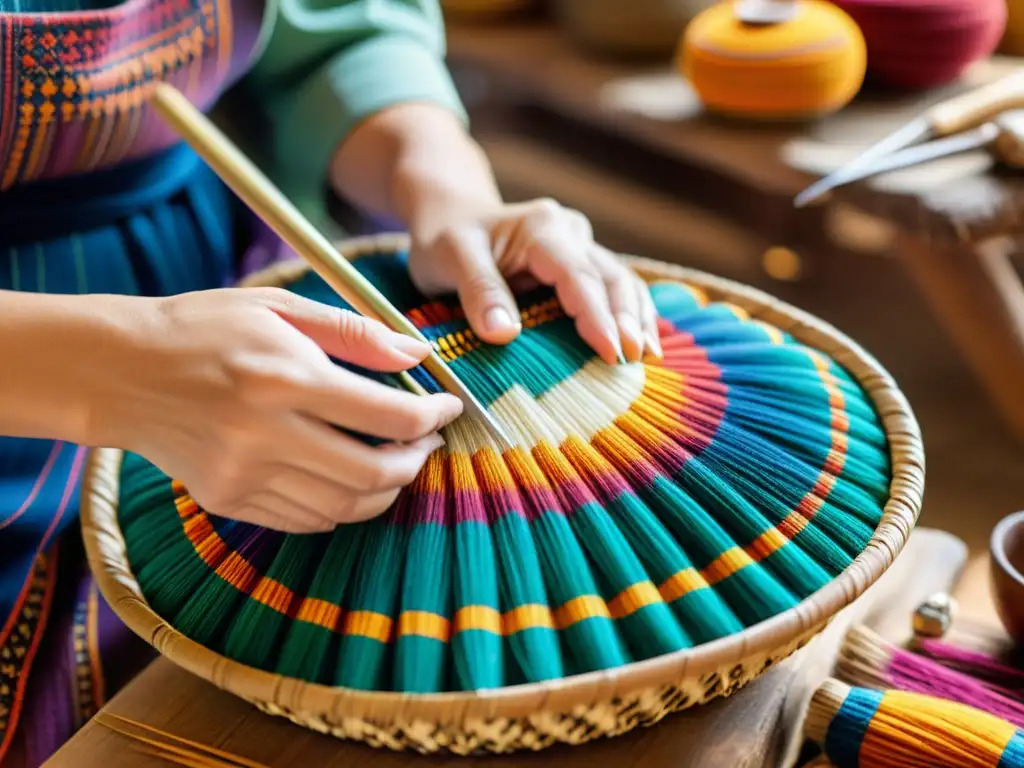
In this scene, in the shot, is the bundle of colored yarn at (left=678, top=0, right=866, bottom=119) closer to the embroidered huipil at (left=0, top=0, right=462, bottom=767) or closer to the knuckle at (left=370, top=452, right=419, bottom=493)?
the embroidered huipil at (left=0, top=0, right=462, bottom=767)

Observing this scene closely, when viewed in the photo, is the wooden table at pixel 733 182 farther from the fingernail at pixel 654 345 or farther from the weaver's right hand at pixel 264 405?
the weaver's right hand at pixel 264 405

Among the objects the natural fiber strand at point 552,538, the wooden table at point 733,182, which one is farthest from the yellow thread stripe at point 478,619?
the wooden table at point 733,182

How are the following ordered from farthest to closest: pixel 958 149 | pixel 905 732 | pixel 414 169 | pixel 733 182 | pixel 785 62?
pixel 733 182 < pixel 785 62 < pixel 958 149 < pixel 414 169 < pixel 905 732

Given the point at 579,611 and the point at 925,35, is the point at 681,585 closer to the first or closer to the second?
the point at 579,611

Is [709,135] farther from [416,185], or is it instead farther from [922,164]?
[416,185]

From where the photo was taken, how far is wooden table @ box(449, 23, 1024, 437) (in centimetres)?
107

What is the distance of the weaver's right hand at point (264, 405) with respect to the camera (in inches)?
20.3

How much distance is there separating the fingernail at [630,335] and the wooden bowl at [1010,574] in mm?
281

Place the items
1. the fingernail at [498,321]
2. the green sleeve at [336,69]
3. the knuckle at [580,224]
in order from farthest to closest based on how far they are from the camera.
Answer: the green sleeve at [336,69]
the knuckle at [580,224]
the fingernail at [498,321]

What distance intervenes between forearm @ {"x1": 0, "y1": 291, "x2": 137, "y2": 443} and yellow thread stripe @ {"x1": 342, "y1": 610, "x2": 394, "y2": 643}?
17cm

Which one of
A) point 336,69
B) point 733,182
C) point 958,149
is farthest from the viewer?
point 733,182

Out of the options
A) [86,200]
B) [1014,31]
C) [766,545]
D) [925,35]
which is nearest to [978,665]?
[766,545]

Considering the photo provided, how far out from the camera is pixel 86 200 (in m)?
0.78

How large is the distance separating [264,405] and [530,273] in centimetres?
26
